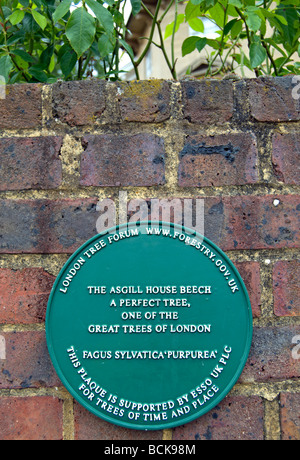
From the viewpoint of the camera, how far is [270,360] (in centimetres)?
117

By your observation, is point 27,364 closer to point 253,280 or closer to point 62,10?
point 253,280

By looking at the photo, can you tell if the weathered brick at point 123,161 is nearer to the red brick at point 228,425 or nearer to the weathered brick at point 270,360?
the weathered brick at point 270,360

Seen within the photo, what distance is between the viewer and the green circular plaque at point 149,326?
113 centimetres

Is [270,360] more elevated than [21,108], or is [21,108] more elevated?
[21,108]

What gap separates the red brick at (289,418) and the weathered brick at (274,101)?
0.76 meters

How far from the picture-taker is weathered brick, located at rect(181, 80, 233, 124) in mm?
1226

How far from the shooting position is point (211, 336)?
3.75 feet

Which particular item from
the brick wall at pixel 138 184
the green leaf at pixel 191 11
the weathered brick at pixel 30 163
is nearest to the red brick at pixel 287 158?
the brick wall at pixel 138 184

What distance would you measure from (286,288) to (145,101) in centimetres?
65

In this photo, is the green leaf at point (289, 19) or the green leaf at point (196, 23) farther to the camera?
the green leaf at point (196, 23)

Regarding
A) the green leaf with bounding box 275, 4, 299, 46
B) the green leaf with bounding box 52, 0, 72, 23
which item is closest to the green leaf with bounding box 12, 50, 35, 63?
the green leaf with bounding box 52, 0, 72, 23

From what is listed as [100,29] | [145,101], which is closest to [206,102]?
[145,101]
